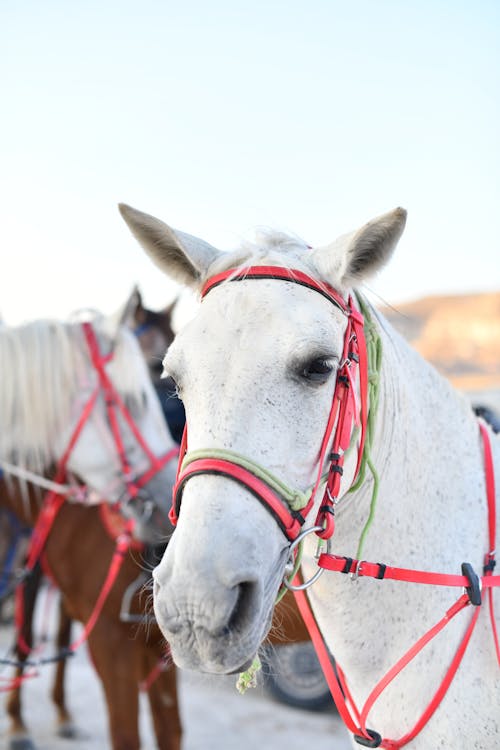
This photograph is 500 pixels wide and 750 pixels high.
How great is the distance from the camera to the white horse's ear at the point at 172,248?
1.71 m

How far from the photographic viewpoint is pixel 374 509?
160 centimetres

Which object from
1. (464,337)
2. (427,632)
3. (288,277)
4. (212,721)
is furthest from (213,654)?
(464,337)

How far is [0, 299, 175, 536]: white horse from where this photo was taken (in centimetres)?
338

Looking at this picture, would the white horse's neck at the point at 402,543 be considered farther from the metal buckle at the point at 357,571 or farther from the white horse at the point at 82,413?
the white horse at the point at 82,413

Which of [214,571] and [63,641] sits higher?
[214,571]

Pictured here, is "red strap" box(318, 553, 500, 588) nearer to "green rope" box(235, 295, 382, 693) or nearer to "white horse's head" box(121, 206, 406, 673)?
"green rope" box(235, 295, 382, 693)

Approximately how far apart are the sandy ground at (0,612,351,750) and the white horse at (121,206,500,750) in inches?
119

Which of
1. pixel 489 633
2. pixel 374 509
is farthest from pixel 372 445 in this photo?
pixel 489 633

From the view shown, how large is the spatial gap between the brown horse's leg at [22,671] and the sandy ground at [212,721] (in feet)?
0.36

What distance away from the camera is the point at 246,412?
4.38ft

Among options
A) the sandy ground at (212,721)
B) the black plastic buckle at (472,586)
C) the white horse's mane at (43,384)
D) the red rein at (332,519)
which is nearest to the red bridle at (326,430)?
the red rein at (332,519)

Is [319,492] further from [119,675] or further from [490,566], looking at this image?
[119,675]

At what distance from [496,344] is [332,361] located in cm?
1522

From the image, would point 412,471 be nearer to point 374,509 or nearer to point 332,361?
point 374,509
